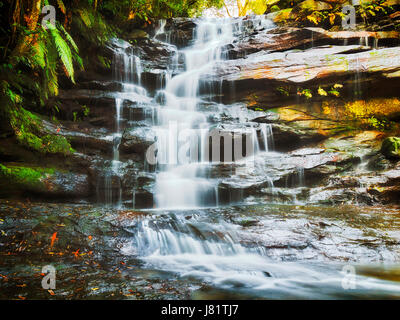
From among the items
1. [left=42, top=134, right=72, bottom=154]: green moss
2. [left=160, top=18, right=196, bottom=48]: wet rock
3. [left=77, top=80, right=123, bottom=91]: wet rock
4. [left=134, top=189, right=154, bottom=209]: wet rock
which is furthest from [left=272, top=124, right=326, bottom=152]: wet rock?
[left=160, top=18, right=196, bottom=48]: wet rock

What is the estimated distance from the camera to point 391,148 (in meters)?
6.80

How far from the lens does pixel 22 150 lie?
5672 mm

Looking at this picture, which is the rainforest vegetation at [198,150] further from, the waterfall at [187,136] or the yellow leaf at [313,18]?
the yellow leaf at [313,18]

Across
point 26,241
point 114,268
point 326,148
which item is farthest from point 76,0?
point 326,148

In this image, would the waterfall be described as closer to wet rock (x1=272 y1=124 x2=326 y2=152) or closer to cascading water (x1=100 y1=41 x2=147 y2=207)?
wet rock (x1=272 y1=124 x2=326 y2=152)

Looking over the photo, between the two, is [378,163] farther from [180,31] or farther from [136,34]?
[136,34]

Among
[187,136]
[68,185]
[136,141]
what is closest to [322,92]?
[187,136]

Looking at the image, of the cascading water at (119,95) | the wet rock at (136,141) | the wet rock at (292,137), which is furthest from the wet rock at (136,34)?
the wet rock at (292,137)

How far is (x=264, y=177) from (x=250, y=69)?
14.1 ft

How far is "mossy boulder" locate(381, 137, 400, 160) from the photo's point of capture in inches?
264

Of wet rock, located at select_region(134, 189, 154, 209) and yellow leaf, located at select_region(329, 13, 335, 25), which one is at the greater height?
yellow leaf, located at select_region(329, 13, 335, 25)

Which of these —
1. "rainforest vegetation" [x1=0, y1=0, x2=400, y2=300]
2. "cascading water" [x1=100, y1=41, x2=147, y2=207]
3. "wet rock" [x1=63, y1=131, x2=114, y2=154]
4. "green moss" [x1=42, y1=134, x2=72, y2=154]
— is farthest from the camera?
"wet rock" [x1=63, y1=131, x2=114, y2=154]

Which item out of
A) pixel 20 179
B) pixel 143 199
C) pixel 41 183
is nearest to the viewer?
pixel 20 179

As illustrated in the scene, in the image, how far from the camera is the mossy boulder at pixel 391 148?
22.0ft
